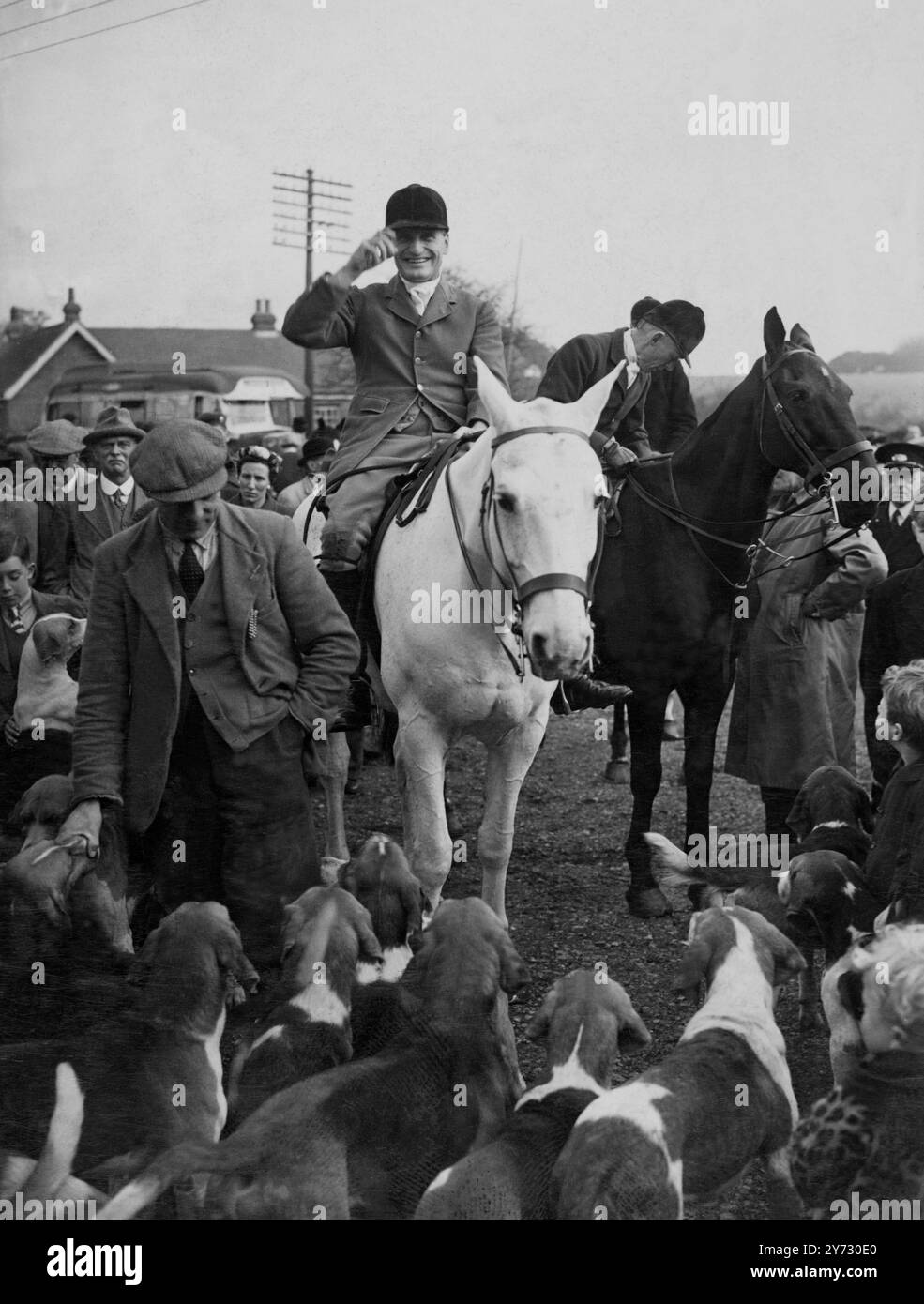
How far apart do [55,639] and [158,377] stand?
111 cm

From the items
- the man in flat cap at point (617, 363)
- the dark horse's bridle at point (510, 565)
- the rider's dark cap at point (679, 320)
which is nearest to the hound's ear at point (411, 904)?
the dark horse's bridle at point (510, 565)

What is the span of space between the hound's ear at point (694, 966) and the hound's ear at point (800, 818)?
0.77 m

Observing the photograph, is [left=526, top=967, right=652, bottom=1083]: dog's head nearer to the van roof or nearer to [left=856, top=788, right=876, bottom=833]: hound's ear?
[left=856, top=788, right=876, bottom=833]: hound's ear

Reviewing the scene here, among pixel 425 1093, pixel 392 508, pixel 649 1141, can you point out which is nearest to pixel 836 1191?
pixel 649 1141

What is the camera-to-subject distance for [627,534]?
20.0 ft

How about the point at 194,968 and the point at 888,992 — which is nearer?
the point at 888,992

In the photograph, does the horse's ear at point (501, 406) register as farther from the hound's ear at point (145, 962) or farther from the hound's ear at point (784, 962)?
the hound's ear at point (145, 962)

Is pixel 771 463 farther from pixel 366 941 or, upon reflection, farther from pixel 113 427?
pixel 113 427

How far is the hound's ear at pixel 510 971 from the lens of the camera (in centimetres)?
490

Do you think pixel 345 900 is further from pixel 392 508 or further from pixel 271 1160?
pixel 392 508

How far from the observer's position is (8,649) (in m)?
5.88

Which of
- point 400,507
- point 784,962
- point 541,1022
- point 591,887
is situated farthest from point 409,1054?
point 400,507

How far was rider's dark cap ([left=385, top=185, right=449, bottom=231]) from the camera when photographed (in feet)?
17.7

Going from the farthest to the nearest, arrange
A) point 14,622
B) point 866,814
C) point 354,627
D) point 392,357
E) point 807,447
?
point 354,627 < point 392,357 < point 14,622 < point 807,447 < point 866,814
